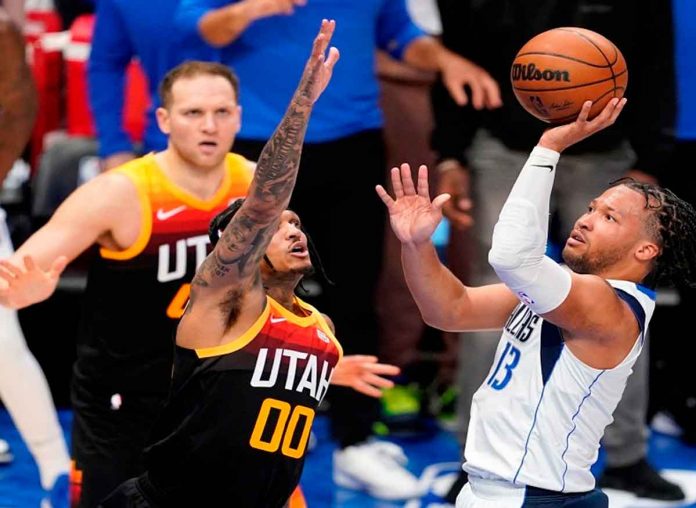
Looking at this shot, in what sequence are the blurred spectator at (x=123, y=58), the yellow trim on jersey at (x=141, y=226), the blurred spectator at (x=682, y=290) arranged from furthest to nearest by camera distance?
the blurred spectator at (x=682, y=290) → the blurred spectator at (x=123, y=58) → the yellow trim on jersey at (x=141, y=226)

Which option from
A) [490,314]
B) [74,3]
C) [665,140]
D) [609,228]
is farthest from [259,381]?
[74,3]

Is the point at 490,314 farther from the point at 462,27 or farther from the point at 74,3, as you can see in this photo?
the point at 74,3

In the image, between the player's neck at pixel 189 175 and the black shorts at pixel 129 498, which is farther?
the player's neck at pixel 189 175

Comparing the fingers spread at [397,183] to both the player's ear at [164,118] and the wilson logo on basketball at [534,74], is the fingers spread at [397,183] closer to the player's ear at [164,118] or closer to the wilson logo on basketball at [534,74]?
the wilson logo on basketball at [534,74]

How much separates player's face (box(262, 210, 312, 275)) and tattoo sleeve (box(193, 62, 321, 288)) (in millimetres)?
299

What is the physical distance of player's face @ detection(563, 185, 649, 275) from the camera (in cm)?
416

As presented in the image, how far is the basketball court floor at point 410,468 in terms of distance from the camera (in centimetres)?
596

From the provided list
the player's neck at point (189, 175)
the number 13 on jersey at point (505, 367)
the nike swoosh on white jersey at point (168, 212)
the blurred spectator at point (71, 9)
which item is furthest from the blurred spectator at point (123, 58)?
the number 13 on jersey at point (505, 367)

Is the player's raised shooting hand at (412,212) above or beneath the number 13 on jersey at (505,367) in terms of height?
above

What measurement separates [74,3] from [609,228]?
478 cm

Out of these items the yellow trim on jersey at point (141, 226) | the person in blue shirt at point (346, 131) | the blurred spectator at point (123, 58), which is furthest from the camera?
the blurred spectator at point (123, 58)

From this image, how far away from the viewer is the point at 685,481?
629 centimetres

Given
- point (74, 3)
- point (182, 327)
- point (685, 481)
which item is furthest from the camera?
point (74, 3)

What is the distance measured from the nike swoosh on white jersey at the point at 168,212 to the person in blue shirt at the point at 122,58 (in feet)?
3.60
